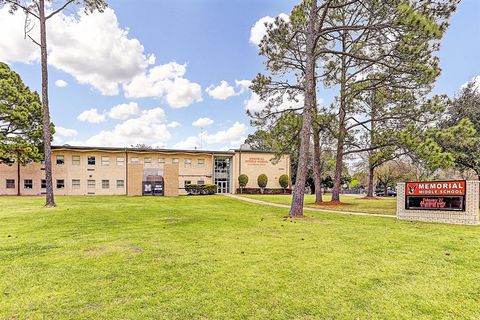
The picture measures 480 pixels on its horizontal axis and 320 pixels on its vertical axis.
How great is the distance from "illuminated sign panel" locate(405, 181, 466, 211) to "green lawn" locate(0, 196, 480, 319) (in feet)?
11.9

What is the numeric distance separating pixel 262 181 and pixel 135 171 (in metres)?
16.7

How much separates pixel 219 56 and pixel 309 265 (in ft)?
77.5

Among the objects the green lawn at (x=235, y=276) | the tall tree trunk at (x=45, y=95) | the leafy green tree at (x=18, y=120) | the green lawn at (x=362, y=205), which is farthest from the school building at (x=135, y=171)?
the green lawn at (x=235, y=276)

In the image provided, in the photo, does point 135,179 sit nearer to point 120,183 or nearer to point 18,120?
point 120,183

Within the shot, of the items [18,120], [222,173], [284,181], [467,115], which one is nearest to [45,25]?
[18,120]

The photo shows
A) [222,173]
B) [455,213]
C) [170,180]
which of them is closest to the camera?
[455,213]

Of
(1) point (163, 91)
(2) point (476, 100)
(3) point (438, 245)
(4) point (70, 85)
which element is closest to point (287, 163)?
(1) point (163, 91)

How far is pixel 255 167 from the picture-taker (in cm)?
3853

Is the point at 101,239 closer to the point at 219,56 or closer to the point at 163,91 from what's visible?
the point at 219,56

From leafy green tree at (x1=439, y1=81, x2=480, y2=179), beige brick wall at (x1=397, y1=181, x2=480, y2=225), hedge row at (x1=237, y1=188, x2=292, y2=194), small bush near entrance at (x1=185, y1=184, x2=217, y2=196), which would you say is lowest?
hedge row at (x1=237, y1=188, x2=292, y2=194)

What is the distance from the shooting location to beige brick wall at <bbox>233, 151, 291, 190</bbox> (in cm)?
3784

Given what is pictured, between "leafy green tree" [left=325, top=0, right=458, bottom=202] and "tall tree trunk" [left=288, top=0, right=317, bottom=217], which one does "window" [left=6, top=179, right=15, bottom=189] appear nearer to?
"tall tree trunk" [left=288, top=0, right=317, bottom=217]

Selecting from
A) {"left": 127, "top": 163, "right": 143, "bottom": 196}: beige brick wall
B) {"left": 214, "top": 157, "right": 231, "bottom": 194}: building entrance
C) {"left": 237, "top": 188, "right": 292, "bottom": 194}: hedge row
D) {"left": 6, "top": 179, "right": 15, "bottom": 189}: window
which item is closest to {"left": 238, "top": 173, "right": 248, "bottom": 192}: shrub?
{"left": 237, "top": 188, "right": 292, "bottom": 194}: hedge row

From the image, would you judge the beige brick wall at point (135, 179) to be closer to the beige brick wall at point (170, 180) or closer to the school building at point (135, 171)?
the school building at point (135, 171)
